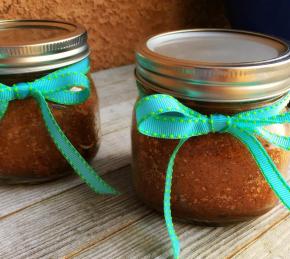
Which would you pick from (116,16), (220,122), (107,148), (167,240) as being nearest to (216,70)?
(220,122)

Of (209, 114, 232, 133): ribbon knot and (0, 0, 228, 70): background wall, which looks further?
(0, 0, 228, 70): background wall

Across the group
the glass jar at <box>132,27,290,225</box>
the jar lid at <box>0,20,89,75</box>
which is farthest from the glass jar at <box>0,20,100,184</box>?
the glass jar at <box>132,27,290,225</box>

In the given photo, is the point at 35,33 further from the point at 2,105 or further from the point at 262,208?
the point at 262,208

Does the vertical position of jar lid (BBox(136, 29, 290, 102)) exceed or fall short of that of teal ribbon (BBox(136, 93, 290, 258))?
it exceeds it

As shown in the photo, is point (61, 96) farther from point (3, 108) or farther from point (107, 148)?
point (107, 148)

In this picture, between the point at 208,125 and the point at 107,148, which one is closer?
the point at 208,125

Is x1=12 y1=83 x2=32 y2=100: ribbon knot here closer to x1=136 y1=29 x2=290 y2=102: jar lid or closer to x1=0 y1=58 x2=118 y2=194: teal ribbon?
x1=0 y1=58 x2=118 y2=194: teal ribbon
